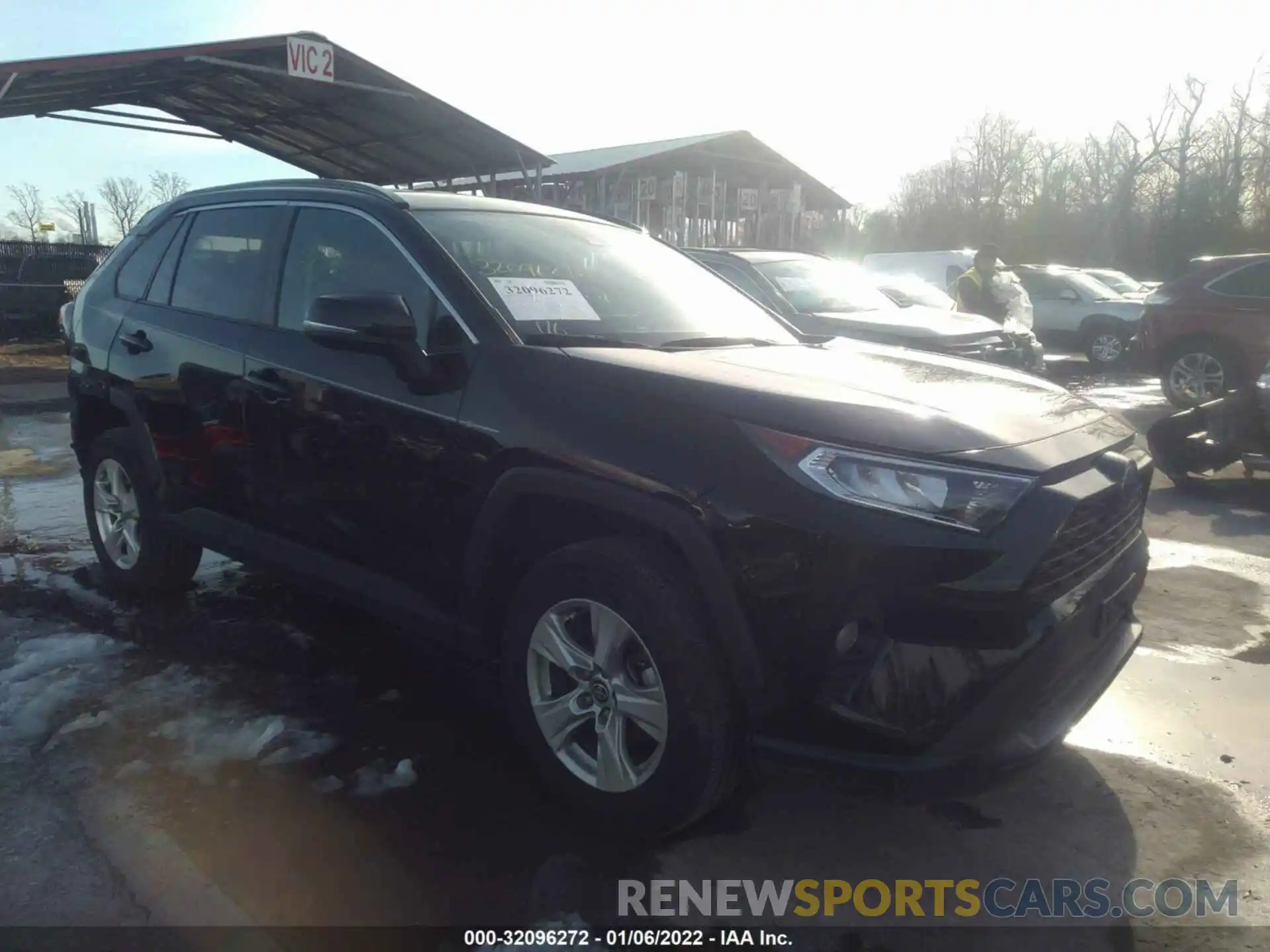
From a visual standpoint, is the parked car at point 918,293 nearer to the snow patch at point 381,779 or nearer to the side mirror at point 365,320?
the side mirror at point 365,320

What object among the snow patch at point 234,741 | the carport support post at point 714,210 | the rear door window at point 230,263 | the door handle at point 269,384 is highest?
the carport support post at point 714,210

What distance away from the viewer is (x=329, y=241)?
3596 millimetres

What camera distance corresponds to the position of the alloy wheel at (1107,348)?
54.4ft

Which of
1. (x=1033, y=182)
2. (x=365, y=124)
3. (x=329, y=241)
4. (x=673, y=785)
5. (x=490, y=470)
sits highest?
(x=1033, y=182)

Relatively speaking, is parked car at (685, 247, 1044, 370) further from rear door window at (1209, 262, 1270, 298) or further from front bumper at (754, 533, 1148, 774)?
front bumper at (754, 533, 1148, 774)

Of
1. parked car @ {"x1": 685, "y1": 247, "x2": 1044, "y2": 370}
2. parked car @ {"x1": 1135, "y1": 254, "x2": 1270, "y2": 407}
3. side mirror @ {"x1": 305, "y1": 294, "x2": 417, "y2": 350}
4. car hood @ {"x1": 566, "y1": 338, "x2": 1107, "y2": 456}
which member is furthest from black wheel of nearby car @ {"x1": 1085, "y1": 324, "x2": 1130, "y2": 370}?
side mirror @ {"x1": 305, "y1": 294, "x2": 417, "y2": 350}

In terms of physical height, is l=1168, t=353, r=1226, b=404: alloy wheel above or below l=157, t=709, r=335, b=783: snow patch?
above

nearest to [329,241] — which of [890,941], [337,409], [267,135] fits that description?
[337,409]

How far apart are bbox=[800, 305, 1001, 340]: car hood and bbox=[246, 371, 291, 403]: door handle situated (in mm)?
5248

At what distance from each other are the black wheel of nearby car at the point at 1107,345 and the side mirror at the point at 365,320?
53.2ft

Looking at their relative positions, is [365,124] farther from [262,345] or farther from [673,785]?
[673,785]

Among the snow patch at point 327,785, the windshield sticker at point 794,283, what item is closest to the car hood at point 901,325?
the windshield sticker at point 794,283

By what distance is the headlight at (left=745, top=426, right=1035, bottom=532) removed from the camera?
230 centimetres

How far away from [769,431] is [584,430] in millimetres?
533
